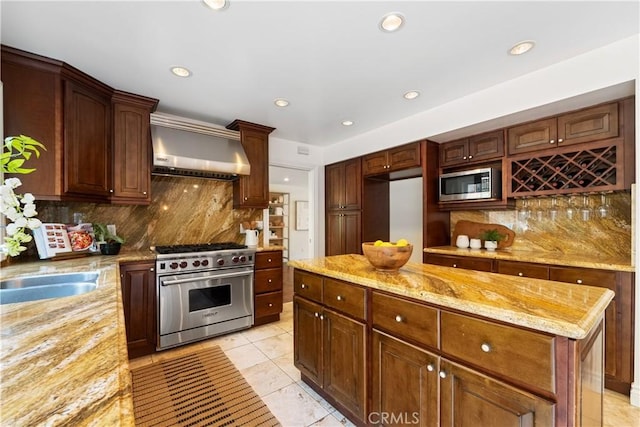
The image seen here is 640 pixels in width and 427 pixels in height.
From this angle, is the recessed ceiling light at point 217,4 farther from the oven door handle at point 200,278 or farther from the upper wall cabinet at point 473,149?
the upper wall cabinet at point 473,149

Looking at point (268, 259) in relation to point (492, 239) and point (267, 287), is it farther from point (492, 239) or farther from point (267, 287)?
point (492, 239)

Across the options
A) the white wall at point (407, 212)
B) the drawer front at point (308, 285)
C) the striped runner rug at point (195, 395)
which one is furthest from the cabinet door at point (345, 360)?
the white wall at point (407, 212)

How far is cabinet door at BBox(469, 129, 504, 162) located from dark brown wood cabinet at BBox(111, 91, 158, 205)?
133 inches

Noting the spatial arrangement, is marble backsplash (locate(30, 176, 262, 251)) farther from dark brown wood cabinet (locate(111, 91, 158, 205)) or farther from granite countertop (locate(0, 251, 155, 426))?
granite countertop (locate(0, 251, 155, 426))

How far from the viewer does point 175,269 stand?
272 cm

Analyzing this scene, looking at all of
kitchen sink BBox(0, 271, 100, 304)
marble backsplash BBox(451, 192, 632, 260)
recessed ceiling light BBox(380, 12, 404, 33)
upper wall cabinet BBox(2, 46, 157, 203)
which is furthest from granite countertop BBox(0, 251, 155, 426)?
marble backsplash BBox(451, 192, 632, 260)

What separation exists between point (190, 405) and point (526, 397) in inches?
78.7

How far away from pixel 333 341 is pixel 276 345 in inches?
50.7

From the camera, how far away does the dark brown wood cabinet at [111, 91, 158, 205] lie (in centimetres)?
274

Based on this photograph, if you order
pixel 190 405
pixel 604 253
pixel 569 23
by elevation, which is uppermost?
pixel 569 23

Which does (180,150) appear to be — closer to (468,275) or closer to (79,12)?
(79,12)

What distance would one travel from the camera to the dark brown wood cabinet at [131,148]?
2.74m

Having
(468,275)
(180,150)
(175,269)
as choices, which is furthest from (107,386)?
(180,150)

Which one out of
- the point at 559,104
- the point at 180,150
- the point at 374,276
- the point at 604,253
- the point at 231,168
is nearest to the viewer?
the point at 374,276
